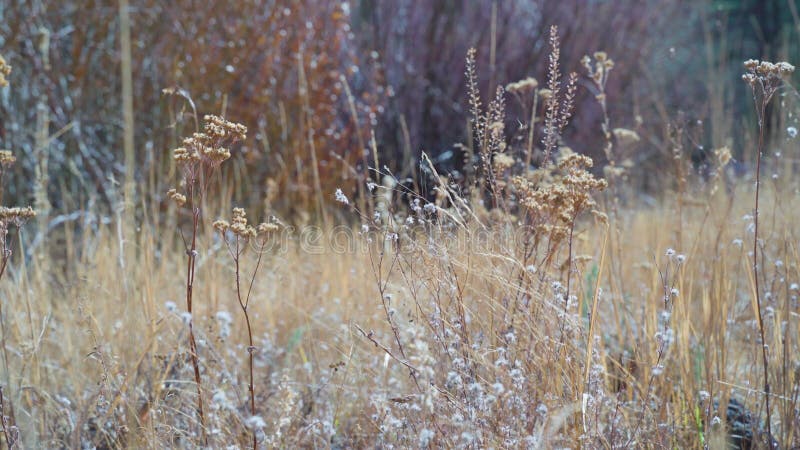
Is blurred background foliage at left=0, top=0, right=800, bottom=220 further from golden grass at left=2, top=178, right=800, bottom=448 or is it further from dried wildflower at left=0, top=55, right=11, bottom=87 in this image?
dried wildflower at left=0, top=55, right=11, bottom=87

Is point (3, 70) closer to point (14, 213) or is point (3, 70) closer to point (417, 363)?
point (14, 213)

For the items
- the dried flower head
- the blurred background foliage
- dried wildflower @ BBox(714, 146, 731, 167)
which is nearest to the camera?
the dried flower head

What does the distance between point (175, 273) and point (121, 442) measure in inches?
69.8

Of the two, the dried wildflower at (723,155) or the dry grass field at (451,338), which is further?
the dried wildflower at (723,155)

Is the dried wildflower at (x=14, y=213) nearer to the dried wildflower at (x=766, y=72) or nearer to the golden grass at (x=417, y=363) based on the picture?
the golden grass at (x=417, y=363)

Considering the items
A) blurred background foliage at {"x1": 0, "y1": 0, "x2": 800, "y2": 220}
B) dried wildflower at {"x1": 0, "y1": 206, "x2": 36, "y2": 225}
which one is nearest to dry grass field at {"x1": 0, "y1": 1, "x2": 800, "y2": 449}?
dried wildflower at {"x1": 0, "y1": 206, "x2": 36, "y2": 225}

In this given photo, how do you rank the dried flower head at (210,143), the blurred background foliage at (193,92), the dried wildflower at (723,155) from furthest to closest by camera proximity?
the blurred background foliage at (193,92) → the dried wildflower at (723,155) → the dried flower head at (210,143)

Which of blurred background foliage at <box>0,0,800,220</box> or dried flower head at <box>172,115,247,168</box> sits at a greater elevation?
blurred background foliage at <box>0,0,800,220</box>

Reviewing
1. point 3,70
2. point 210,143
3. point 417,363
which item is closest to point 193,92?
point 3,70

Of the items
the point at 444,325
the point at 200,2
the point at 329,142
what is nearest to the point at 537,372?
the point at 444,325

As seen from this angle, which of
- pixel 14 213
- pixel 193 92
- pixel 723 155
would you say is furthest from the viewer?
pixel 193 92

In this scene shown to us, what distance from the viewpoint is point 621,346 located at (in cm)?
212

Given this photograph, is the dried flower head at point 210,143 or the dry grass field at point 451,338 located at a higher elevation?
the dried flower head at point 210,143

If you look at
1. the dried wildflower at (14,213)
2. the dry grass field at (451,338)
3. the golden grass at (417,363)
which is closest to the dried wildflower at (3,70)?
the dry grass field at (451,338)
